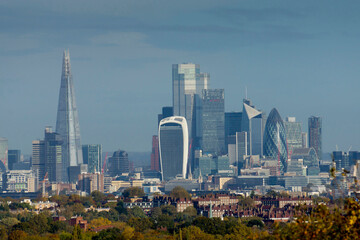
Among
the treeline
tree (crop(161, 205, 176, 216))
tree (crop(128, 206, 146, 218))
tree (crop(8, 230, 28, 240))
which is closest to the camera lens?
the treeline

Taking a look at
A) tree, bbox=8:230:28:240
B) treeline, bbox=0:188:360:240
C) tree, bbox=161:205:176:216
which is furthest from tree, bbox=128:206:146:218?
tree, bbox=8:230:28:240

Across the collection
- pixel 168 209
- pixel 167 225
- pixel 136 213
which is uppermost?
pixel 168 209

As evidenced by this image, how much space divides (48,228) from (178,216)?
122 ft

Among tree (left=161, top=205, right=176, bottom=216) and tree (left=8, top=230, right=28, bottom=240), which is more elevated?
tree (left=161, top=205, right=176, bottom=216)

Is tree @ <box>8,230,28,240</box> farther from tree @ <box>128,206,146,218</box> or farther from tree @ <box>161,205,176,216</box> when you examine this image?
tree @ <box>161,205,176,216</box>

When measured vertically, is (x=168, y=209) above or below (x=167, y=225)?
above

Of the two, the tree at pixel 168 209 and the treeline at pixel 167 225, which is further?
the tree at pixel 168 209

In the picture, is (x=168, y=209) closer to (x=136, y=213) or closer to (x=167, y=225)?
(x=136, y=213)

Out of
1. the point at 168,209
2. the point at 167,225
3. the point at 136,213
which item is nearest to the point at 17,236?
the point at 167,225

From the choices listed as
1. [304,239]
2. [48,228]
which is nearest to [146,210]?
[48,228]

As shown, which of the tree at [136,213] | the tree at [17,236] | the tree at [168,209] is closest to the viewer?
the tree at [17,236]

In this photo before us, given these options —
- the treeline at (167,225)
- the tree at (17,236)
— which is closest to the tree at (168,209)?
the treeline at (167,225)

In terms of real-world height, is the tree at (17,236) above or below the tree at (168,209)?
below

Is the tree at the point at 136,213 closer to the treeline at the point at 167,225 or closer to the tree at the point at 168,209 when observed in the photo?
the treeline at the point at 167,225
